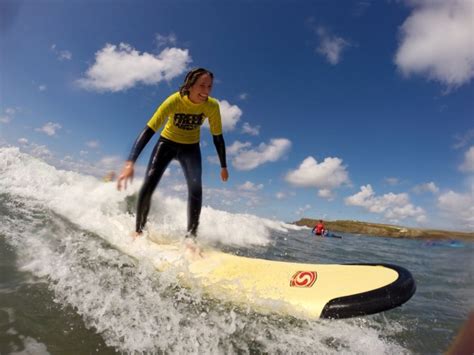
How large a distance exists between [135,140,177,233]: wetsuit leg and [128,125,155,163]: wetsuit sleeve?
11.0 inches

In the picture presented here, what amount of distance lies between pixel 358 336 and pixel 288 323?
2.05 ft

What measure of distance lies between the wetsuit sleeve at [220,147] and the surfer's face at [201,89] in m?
0.66

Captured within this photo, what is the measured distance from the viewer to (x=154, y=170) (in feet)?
16.4

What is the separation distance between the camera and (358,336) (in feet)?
10.2

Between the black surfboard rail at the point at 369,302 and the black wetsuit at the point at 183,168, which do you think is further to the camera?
the black wetsuit at the point at 183,168

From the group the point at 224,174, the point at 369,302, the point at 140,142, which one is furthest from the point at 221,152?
the point at 369,302

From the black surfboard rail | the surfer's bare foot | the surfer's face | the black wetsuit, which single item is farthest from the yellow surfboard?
the surfer's face

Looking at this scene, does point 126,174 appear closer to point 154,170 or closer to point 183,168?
point 154,170

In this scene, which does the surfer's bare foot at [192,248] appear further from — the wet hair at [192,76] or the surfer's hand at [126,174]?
the wet hair at [192,76]

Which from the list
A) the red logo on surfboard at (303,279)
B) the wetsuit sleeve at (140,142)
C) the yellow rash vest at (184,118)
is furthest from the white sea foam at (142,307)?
the yellow rash vest at (184,118)

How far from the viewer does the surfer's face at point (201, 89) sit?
4.47 meters

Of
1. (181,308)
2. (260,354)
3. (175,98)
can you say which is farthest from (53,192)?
(260,354)

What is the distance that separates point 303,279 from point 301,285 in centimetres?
12

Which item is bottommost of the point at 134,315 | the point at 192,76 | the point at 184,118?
the point at 134,315
